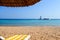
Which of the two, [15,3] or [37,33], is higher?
[15,3]

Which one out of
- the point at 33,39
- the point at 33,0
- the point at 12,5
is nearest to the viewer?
the point at 33,0

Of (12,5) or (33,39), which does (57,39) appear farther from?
(12,5)

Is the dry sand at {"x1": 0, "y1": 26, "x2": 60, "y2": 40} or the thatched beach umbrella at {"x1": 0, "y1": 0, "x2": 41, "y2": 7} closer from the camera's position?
the thatched beach umbrella at {"x1": 0, "y1": 0, "x2": 41, "y2": 7}

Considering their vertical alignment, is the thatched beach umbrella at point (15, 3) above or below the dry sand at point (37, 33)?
above

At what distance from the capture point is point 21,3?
7.47ft

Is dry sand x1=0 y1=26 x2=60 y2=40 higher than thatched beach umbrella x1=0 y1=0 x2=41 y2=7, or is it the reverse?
thatched beach umbrella x1=0 y1=0 x2=41 y2=7

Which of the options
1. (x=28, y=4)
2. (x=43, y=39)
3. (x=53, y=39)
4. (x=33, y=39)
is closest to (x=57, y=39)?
(x=53, y=39)

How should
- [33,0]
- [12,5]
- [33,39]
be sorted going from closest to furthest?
[33,0]
[12,5]
[33,39]

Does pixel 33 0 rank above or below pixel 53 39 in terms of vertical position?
above

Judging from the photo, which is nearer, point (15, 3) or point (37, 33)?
point (15, 3)

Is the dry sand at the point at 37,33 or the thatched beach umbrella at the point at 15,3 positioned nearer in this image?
the thatched beach umbrella at the point at 15,3

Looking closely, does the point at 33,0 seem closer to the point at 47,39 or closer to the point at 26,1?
the point at 26,1

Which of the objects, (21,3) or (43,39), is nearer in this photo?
(21,3)

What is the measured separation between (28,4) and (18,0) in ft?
0.57
